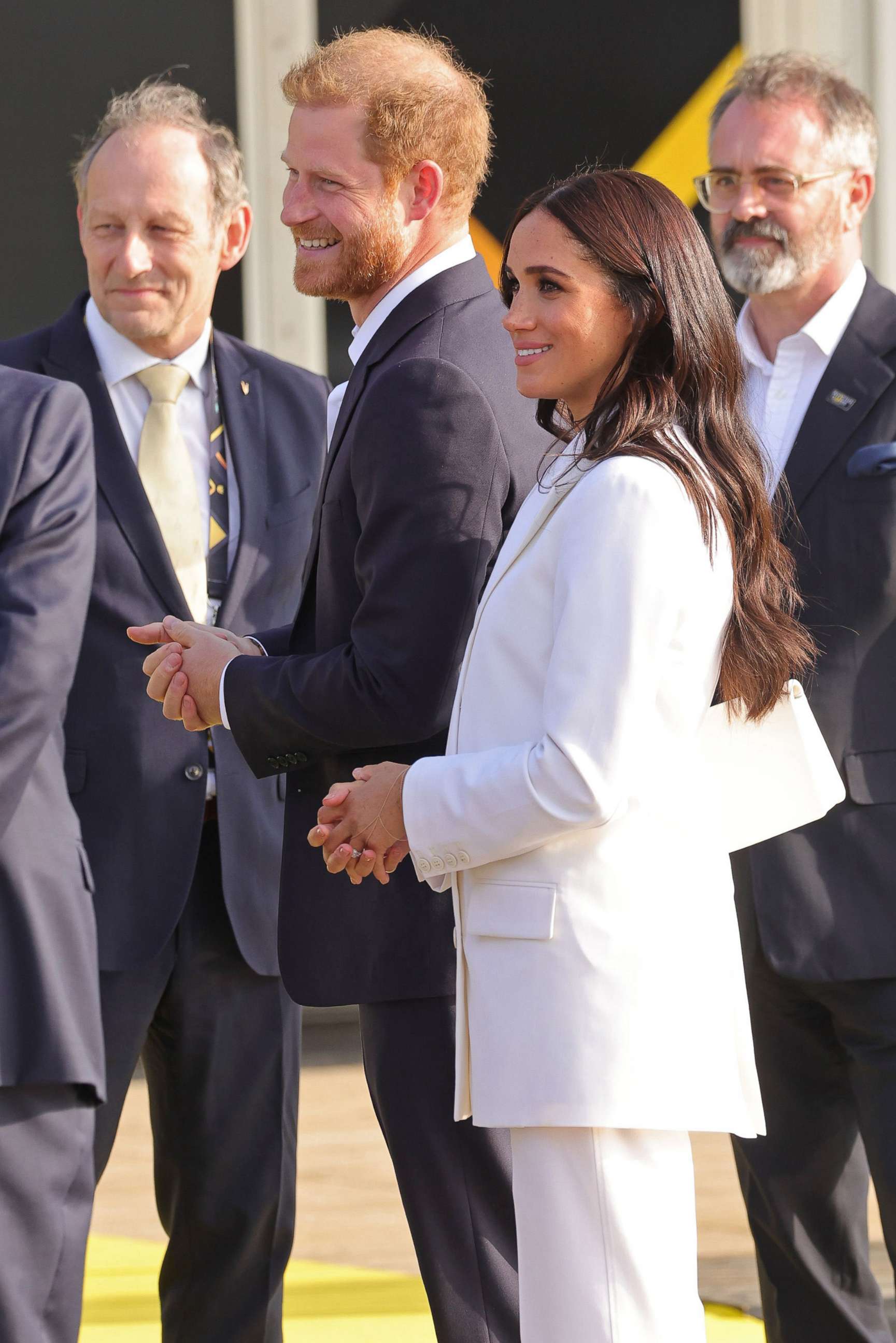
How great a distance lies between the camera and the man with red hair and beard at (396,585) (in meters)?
1.93

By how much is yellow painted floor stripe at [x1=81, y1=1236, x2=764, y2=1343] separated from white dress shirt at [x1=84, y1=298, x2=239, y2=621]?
4.51 feet

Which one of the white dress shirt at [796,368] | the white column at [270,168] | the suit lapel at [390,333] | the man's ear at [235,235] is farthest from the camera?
the white column at [270,168]

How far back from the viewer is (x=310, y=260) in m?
2.14

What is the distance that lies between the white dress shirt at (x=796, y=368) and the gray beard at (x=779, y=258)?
0.19 feet

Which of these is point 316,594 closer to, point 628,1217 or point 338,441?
point 338,441

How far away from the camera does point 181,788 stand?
8.55ft

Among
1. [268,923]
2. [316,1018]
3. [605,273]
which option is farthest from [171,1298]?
[316,1018]

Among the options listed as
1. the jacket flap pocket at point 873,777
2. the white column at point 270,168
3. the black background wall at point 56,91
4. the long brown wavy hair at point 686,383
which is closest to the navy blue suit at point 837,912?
the jacket flap pocket at point 873,777

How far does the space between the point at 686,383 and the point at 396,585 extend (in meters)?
0.38

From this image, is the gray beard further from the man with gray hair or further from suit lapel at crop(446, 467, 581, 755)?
suit lapel at crop(446, 467, 581, 755)

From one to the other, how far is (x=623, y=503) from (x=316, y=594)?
566 millimetres

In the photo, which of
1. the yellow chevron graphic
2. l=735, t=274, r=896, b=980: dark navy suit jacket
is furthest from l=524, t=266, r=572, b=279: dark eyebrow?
the yellow chevron graphic

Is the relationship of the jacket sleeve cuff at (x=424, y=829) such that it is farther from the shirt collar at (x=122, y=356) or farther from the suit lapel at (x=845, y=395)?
the shirt collar at (x=122, y=356)

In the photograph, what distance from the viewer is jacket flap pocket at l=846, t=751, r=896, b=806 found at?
2.45 metres
